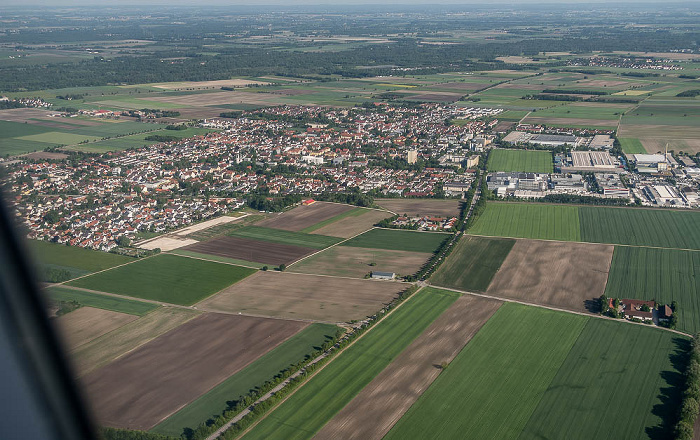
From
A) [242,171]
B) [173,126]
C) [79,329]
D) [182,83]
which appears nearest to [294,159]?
[242,171]

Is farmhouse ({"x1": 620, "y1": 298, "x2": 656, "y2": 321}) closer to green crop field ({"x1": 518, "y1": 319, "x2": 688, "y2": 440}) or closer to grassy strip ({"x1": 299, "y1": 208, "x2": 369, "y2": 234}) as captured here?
green crop field ({"x1": 518, "y1": 319, "x2": 688, "y2": 440})

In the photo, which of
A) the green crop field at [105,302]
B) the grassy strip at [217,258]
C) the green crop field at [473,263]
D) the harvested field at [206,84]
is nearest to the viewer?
the green crop field at [105,302]

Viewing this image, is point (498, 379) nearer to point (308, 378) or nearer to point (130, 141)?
point (308, 378)

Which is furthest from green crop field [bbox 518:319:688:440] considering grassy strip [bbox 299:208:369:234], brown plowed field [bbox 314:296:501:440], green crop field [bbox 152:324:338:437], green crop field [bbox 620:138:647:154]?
green crop field [bbox 620:138:647:154]

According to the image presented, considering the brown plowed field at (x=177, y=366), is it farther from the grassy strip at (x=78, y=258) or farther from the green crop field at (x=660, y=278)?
the green crop field at (x=660, y=278)

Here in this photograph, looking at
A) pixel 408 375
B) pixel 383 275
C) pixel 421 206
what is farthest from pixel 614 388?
pixel 421 206

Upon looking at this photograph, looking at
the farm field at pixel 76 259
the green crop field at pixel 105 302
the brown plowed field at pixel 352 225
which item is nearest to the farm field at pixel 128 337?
the green crop field at pixel 105 302

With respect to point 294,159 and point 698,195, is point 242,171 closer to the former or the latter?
point 294,159
